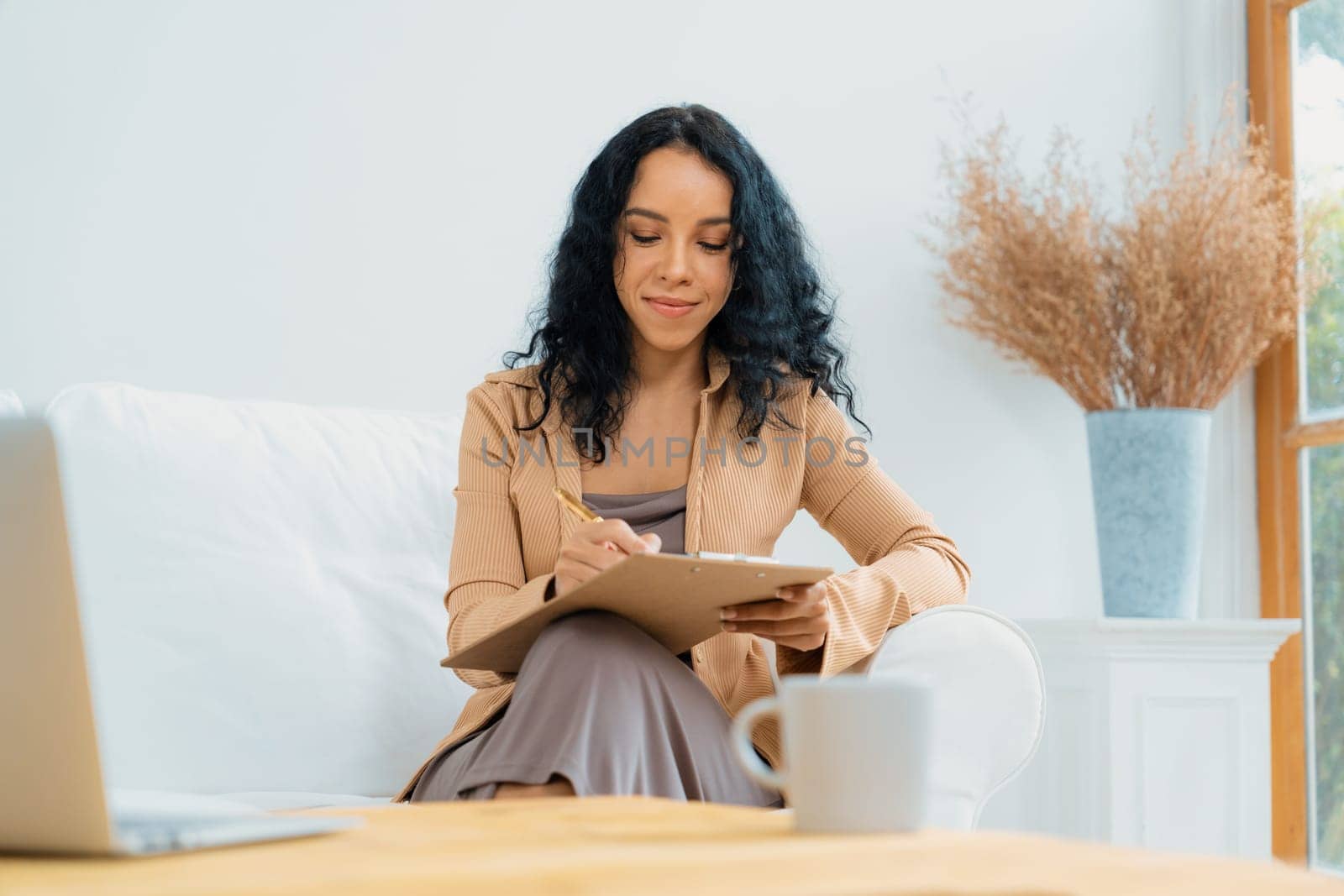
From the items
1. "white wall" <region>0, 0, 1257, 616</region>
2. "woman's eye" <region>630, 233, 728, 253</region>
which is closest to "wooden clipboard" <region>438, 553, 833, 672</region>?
"woman's eye" <region>630, 233, 728, 253</region>

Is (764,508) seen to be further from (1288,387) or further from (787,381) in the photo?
(1288,387)

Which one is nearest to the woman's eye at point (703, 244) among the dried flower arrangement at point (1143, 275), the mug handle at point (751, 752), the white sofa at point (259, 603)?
the white sofa at point (259, 603)

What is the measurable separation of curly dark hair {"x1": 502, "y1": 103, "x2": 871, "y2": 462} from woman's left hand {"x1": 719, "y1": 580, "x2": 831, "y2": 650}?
41 centimetres

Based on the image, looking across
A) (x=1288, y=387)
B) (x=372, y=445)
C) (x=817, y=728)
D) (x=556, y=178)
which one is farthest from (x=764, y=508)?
(x=1288, y=387)

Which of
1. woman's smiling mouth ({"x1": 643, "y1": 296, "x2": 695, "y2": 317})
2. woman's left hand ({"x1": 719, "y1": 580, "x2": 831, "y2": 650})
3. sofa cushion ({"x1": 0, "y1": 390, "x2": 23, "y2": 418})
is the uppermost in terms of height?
woman's smiling mouth ({"x1": 643, "y1": 296, "x2": 695, "y2": 317})

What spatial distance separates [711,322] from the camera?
80.1 inches

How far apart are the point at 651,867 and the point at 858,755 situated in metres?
0.16

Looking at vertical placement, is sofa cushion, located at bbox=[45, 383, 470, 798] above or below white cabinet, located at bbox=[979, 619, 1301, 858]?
above

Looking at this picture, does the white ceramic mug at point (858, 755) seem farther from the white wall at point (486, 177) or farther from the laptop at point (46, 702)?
the white wall at point (486, 177)

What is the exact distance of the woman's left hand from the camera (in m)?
1.50

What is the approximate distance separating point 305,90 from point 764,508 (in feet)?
3.89

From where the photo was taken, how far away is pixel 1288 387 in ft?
9.43

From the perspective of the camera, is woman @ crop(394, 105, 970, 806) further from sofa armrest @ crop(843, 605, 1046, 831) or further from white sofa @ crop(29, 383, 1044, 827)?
white sofa @ crop(29, 383, 1044, 827)

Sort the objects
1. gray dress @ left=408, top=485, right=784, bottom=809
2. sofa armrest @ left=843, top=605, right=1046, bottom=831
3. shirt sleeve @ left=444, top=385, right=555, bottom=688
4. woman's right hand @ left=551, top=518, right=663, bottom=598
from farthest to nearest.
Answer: shirt sleeve @ left=444, top=385, right=555, bottom=688 < sofa armrest @ left=843, top=605, right=1046, bottom=831 < woman's right hand @ left=551, top=518, right=663, bottom=598 < gray dress @ left=408, top=485, right=784, bottom=809
